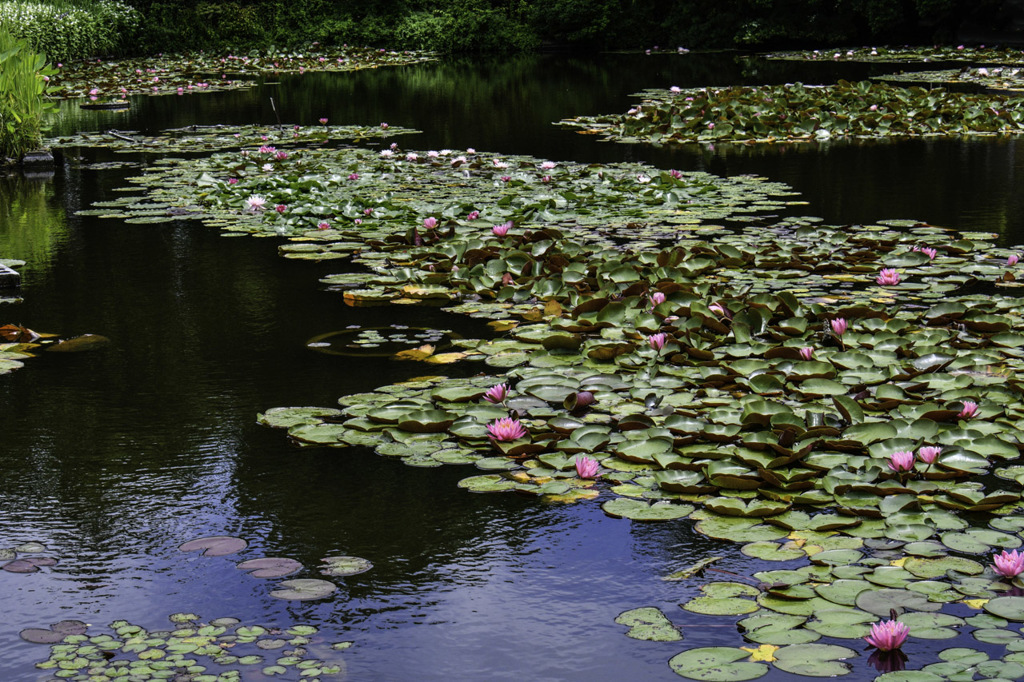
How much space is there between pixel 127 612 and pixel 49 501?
82cm

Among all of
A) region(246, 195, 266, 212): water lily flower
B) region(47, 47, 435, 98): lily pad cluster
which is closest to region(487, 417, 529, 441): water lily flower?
region(246, 195, 266, 212): water lily flower

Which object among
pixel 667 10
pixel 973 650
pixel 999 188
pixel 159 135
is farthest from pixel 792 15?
pixel 973 650

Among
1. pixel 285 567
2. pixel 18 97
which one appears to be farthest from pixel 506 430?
pixel 18 97

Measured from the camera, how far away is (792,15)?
28047mm

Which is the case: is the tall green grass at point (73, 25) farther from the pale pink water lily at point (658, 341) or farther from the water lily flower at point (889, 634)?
the water lily flower at point (889, 634)

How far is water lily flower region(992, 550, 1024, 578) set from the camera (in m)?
2.57

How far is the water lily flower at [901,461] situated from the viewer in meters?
3.17

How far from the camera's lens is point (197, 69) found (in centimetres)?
2455

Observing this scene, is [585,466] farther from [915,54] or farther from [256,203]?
[915,54]

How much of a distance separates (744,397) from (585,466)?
750mm

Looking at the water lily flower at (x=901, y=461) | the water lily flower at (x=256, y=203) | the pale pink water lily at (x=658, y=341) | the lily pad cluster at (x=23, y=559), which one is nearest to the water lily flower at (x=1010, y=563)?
the water lily flower at (x=901, y=461)

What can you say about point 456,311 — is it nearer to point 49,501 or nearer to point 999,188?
point 49,501

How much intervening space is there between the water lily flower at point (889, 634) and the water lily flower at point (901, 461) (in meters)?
0.93

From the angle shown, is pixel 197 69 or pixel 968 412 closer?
pixel 968 412
